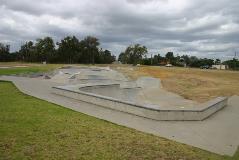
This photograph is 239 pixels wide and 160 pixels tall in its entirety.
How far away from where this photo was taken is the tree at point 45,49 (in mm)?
102787

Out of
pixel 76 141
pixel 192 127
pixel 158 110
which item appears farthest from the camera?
pixel 158 110

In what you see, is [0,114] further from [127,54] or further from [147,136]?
[127,54]

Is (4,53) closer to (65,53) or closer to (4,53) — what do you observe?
(4,53)

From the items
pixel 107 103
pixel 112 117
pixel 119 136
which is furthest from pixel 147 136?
pixel 107 103

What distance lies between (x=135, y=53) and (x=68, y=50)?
3133 cm

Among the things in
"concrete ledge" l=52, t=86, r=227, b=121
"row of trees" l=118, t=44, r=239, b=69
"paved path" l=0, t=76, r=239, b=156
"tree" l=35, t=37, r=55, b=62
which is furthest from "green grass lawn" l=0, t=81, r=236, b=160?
"row of trees" l=118, t=44, r=239, b=69

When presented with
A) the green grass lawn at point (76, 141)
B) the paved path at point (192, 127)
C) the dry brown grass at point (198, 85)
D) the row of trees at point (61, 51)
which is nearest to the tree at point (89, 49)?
the row of trees at point (61, 51)

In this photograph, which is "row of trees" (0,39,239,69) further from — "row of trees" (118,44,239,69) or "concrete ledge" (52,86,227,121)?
"concrete ledge" (52,86,227,121)

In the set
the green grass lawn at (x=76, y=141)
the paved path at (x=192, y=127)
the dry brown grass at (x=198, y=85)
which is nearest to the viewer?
the green grass lawn at (x=76, y=141)

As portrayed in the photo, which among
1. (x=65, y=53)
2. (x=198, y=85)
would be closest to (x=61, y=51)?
(x=65, y=53)

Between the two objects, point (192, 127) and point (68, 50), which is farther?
point (68, 50)

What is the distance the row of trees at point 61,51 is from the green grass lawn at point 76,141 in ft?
311

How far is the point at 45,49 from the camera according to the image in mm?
102938

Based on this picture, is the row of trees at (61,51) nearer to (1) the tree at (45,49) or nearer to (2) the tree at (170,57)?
(1) the tree at (45,49)
